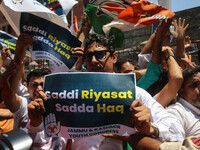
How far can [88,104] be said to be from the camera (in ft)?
5.19

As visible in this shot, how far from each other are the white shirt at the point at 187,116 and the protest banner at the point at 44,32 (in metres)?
1.38

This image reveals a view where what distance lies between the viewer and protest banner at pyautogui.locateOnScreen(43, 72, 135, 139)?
1.56 metres

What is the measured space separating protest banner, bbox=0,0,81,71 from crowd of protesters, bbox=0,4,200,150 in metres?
0.14

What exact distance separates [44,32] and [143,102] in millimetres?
1713

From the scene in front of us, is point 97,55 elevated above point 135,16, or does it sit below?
below

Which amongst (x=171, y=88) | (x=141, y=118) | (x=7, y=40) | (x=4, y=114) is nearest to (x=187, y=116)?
(x=171, y=88)

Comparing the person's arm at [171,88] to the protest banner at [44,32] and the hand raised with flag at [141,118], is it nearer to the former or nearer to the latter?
the hand raised with flag at [141,118]

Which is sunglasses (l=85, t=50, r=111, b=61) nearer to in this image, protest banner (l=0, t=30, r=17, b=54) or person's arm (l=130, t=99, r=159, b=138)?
person's arm (l=130, t=99, r=159, b=138)

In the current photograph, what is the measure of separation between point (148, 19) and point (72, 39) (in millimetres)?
1033

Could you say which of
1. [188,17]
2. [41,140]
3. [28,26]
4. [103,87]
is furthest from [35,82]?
[188,17]

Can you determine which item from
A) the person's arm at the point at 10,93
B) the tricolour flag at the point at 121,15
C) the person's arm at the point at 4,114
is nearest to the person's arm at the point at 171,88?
the tricolour flag at the point at 121,15

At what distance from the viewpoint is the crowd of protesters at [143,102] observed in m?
1.52

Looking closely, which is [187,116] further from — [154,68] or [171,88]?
[154,68]

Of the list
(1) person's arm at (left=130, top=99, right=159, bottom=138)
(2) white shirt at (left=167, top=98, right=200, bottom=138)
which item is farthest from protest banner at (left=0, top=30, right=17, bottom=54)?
(1) person's arm at (left=130, top=99, right=159, bottom=138)
